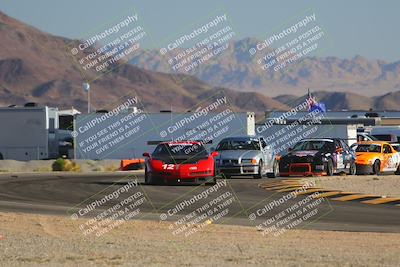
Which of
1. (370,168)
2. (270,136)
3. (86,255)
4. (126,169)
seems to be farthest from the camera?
(270,136)

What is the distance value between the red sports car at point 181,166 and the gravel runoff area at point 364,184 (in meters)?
3.13

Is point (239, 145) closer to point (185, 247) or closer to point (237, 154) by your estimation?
point (237, 154)

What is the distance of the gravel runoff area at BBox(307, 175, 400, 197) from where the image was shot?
25.8 meters

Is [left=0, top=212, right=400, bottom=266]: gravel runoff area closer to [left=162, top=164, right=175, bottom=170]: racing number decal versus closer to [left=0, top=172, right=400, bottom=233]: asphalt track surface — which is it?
[left=0, top=172, right=400, bottom=233]: asphalt track surface

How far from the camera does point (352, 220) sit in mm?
18125

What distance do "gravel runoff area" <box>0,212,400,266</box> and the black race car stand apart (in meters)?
15.4

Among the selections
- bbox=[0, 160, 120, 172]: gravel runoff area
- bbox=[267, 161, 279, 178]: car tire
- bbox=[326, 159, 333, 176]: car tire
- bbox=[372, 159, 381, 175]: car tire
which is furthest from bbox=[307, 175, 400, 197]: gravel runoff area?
bbox=[0, 160, 120, 172]: gravel runoff area

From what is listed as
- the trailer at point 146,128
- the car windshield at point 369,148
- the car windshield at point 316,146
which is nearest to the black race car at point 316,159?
the car windshield at point 316,146

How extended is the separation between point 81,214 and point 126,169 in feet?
86.6

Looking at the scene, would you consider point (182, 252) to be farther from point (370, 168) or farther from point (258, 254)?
point (370, 168)

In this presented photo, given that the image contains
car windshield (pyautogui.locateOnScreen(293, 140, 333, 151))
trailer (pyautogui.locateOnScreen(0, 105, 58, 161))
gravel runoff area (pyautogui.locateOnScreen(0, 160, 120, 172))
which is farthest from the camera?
trailer (pyautogui.locateOnScreen(0, 105, 58, 161))

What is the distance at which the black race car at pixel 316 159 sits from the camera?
32250mm

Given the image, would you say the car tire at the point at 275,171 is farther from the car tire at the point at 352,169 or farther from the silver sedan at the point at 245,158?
the car tire at the point at 352,169

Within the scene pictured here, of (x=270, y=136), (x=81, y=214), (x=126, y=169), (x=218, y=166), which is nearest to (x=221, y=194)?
(x=81, y=214)
